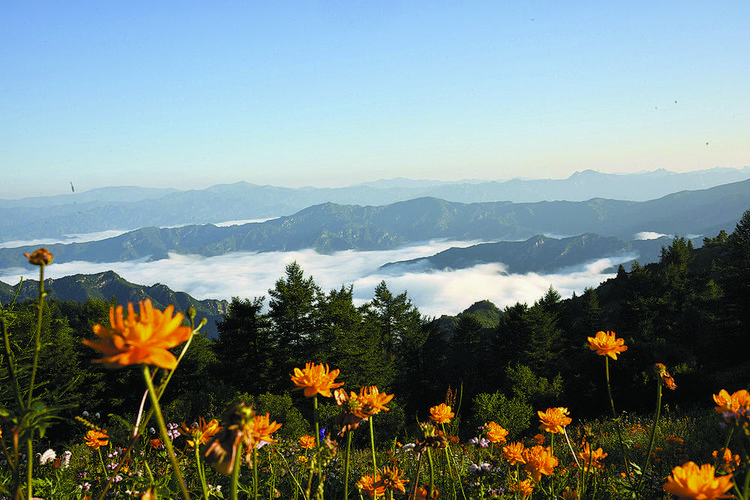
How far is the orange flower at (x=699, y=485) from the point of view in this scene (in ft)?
4.02

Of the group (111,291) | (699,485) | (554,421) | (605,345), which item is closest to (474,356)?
(554,421)

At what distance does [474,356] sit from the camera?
3409cm

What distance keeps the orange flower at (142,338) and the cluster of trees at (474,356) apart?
545 inches

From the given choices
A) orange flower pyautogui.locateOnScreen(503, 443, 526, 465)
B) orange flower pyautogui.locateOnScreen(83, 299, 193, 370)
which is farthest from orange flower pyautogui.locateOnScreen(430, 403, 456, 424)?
orange flower pyautogui.locateOnScreen(83, 299, 193, 370)

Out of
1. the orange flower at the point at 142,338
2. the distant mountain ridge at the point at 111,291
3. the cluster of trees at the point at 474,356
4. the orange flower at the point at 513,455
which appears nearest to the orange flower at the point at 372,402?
the orange flower at the point at 142,338

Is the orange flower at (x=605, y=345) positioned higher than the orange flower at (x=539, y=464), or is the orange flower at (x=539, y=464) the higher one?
the orange flower at (x=605, y=345)

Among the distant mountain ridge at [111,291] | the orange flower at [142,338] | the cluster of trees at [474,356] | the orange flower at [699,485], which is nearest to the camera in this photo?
the orange flower at [142,338]

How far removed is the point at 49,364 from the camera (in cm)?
2105

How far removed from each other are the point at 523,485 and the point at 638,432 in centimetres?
677

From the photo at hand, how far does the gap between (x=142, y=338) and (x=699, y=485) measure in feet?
5.37

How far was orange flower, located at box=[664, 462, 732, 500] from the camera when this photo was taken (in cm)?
122

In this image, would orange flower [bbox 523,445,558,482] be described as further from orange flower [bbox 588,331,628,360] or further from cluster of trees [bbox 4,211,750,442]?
cluster of trees [bbox 4,211,750,442]

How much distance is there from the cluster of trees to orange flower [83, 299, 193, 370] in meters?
13.9

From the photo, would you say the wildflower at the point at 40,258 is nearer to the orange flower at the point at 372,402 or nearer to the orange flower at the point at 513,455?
the orange flower at the point at 372,402
